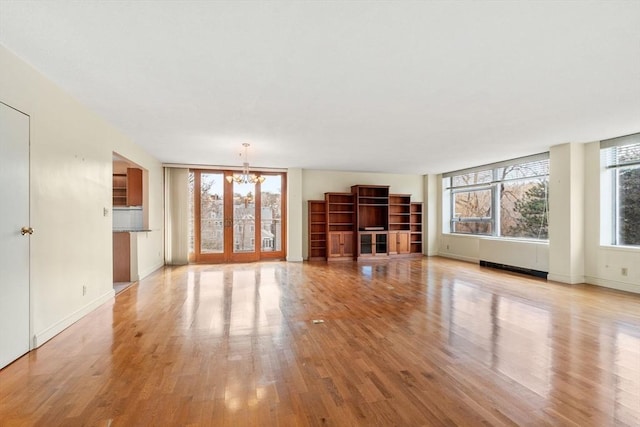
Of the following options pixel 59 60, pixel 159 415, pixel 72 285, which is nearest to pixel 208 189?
pixel 72 285

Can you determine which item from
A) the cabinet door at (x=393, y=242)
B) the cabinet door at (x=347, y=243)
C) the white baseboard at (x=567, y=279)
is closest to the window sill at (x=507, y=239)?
the white baseboard at (x=567, y=279)

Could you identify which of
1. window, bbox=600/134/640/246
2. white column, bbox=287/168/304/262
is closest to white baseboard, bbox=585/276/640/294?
window, bbox=600/134/640/246

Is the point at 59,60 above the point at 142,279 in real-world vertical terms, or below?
above

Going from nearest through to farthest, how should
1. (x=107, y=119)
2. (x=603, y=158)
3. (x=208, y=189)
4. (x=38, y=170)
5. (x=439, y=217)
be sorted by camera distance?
(x=38, y=170) → (x=107, y=119) → (x=603, y=158) → (x=208, y=189) → (x=439, y=217)

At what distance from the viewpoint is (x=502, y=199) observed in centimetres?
735

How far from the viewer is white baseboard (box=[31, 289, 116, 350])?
110 inches

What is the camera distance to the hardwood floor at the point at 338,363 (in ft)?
6.06

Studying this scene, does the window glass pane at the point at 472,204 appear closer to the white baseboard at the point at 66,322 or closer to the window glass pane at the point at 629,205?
the window glass pane at the point at 629,205

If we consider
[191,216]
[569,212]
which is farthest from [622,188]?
[191,216]

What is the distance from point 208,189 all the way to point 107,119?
387 cm

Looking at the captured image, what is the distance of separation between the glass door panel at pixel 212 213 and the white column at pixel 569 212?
24.1 feet

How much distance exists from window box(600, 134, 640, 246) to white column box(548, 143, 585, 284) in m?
0.33

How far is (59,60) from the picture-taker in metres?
2.59

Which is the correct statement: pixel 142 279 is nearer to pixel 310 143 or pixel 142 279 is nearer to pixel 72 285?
pixel 72 285
